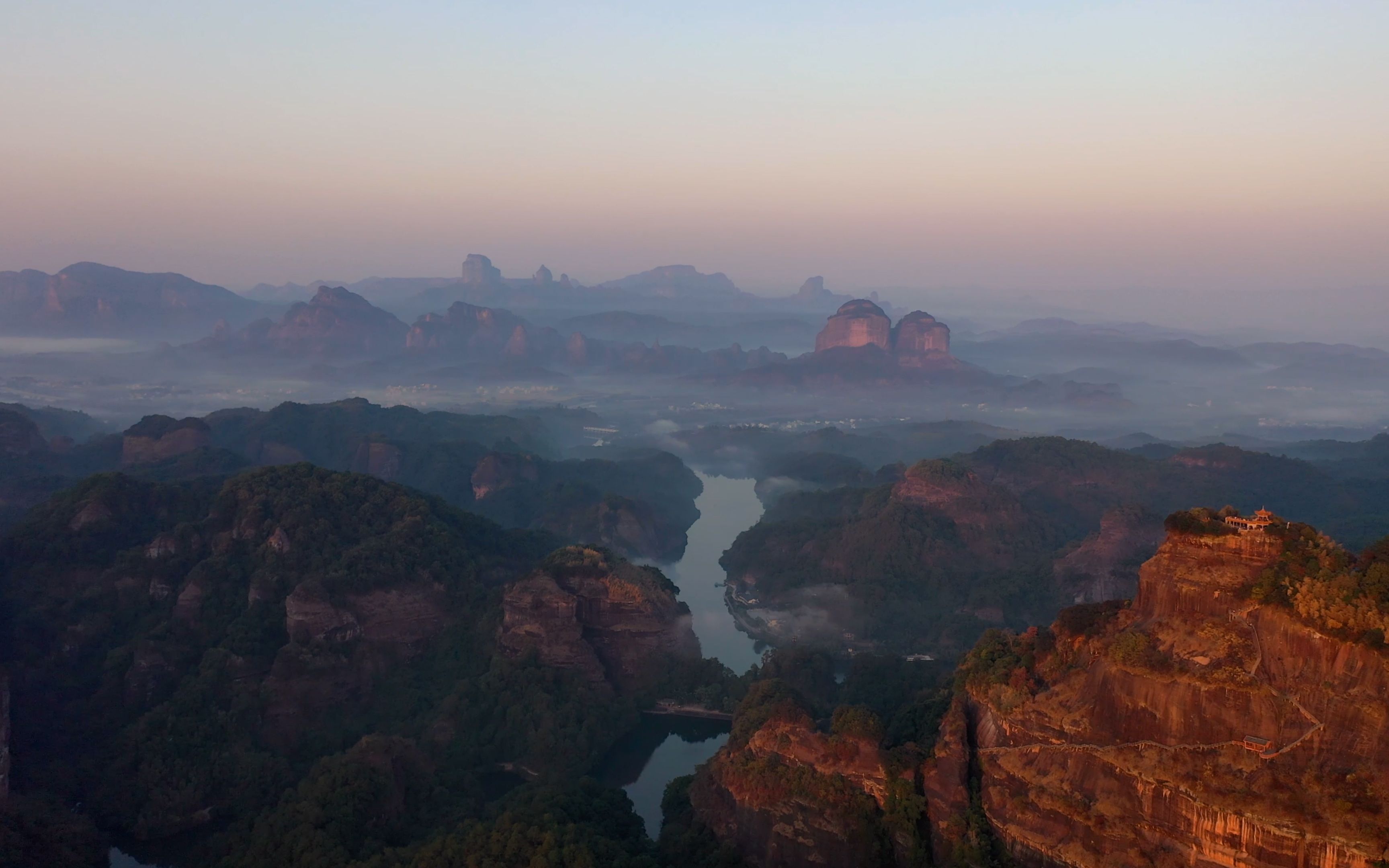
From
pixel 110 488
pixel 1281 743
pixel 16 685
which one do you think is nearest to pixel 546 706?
pixel 16 685

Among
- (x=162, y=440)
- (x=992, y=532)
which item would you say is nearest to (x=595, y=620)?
(x=992, y=532)

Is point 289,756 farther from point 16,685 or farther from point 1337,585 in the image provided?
point 1337,585

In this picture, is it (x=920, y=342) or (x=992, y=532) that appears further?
(x=920, y=342)

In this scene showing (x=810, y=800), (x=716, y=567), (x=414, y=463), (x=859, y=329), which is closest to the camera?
(x=810, y=800)

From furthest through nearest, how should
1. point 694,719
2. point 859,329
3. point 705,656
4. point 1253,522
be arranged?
point 859,329 < point 705,656 < point 694,719 < point 1253,522

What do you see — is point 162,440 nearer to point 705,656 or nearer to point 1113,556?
point 705,656

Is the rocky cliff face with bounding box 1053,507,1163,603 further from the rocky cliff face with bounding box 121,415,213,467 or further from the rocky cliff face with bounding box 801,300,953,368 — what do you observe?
the rocky cliff face with bounding box 801,300,953,368
